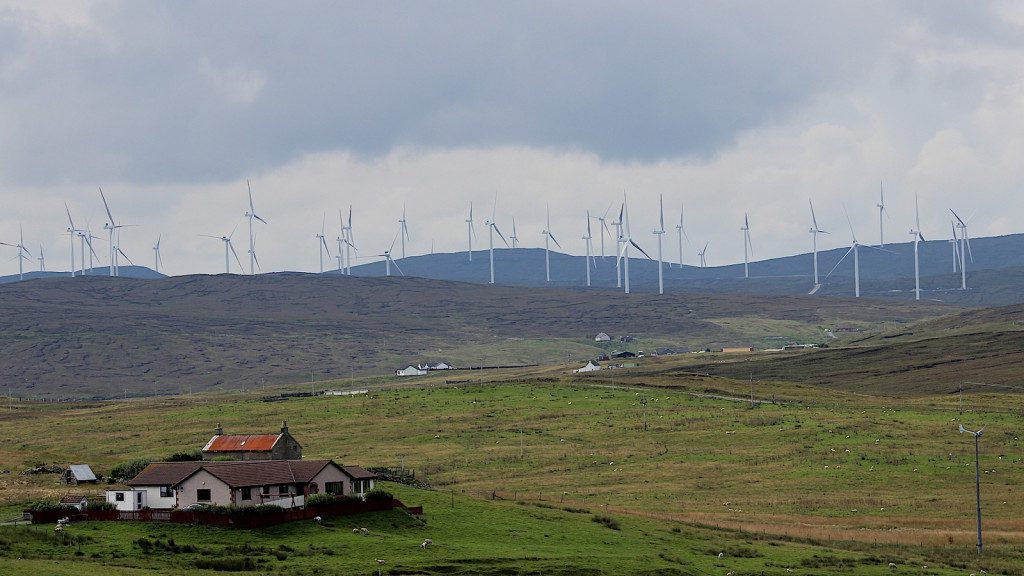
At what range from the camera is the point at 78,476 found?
8031cm

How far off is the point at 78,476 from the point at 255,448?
33.3 feet

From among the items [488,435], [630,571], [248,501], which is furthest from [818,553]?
[488,435]

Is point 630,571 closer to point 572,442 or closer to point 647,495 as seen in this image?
point 647,495

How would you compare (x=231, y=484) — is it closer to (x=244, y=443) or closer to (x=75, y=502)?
(x=75, y=502)

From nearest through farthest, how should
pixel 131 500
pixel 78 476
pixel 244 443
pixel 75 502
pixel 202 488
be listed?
pixel 202 488 → pixel 75 502 → pixel 131 500 → pixel 78 476 → pixel 244 443

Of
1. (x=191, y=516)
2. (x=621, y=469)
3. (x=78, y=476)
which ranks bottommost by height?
(x=621, y=469)

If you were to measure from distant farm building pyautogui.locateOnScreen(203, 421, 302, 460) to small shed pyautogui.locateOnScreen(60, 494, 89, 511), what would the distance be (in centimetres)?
1566

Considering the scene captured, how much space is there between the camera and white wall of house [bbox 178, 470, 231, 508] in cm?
6266

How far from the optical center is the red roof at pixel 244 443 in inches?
3243

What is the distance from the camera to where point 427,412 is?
455 feet

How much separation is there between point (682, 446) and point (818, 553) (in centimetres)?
4747

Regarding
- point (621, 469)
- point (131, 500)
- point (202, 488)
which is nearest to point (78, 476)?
point (131, 500)

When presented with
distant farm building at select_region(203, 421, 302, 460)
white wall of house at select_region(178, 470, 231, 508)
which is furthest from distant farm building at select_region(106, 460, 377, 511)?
distant farm building at select_region(203, 421, 302, 460)

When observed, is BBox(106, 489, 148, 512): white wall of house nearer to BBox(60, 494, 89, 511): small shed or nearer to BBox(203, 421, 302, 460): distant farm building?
BBox(60, 494, 89, 511): small shed
